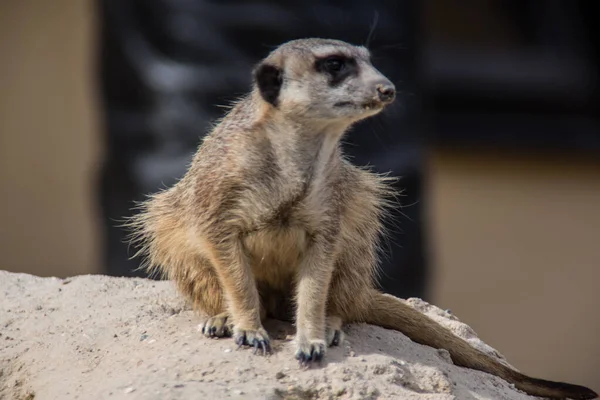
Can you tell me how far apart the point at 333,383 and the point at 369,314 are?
0.52 metres

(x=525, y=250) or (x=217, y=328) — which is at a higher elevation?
(x=525, y=250)

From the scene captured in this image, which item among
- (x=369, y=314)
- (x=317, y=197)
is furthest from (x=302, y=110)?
(x=369, y=314)

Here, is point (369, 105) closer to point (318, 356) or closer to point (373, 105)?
point (373, 105)

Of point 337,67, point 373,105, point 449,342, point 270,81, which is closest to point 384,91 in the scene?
point 373,105

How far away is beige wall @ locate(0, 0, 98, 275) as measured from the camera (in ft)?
20.5

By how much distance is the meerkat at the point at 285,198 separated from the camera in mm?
3416

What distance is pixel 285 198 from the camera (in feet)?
11.2

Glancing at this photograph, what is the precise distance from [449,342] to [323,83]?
2.49 feet

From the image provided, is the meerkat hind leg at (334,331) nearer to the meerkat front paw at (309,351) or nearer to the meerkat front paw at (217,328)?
the meerkat front paw at (309,351)

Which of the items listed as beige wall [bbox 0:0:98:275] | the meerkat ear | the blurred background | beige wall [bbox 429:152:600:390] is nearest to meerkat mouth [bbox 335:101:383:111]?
the meerkat ear

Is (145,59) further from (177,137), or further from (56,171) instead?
(56,171)

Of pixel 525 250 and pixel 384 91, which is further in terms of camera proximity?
pixel 525 250

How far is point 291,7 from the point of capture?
5.23m

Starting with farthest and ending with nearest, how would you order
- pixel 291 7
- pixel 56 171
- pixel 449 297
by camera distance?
pixel 449 297, pixel 56 171, pixel 291 7
